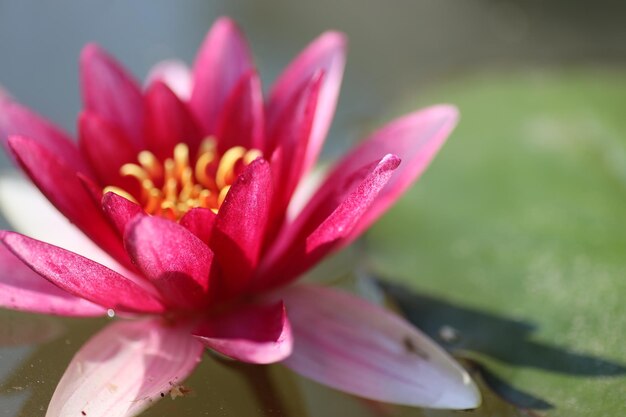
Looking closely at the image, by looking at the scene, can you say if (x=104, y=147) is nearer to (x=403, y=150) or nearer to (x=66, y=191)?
(x=66, y=191)

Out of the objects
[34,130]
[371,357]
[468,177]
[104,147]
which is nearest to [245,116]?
[104,147]

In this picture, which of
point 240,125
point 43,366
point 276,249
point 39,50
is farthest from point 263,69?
point 43,366

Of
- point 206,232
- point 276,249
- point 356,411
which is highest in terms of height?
point 206,232

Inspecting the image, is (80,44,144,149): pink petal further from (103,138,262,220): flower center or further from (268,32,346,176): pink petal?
(268,32,346,176): pink petal

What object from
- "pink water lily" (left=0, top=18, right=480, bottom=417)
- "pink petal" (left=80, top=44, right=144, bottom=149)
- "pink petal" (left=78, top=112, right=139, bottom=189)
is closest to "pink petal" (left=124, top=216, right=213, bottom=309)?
"pink water lily" (left=0, top=18, right=480, bottom=417)

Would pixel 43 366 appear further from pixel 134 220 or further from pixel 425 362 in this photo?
pixel 425 362

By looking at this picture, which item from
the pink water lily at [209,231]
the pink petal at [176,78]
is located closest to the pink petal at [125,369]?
the pink water lily at [209,231]
